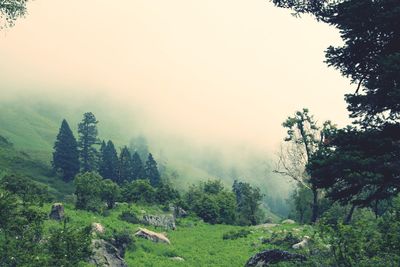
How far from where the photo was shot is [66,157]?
10588cm

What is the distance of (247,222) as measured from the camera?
66375mm

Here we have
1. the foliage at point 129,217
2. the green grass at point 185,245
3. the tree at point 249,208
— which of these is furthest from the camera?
the tree at point 249,208

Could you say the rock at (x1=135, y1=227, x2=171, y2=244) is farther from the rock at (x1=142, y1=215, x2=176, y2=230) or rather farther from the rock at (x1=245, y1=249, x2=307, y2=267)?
the rock at (x1=245, y1=249, x2=307, y2=267)

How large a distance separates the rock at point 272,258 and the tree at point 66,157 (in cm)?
8879

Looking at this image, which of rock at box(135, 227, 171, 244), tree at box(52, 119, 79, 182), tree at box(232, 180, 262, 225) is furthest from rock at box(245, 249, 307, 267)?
tree at box(52, 119, 79, 182)

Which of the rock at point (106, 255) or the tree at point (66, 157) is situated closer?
the rock at point (106, 255)

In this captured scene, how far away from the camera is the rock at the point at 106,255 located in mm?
25895

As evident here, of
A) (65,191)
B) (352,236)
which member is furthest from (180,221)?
(65,191)

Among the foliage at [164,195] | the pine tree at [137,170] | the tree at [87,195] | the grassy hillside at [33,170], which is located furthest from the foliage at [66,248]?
the pine tree at [137,170]

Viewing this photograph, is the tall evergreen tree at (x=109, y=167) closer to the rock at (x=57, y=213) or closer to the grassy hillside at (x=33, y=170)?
the grassy hillside at (x=33, y=170)

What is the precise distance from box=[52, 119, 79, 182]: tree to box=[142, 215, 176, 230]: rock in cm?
6228

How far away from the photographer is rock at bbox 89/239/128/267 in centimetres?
2590

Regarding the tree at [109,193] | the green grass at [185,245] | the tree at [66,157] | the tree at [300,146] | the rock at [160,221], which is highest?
the tree at [66,157]

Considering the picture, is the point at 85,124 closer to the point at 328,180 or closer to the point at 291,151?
the point at 291,151
